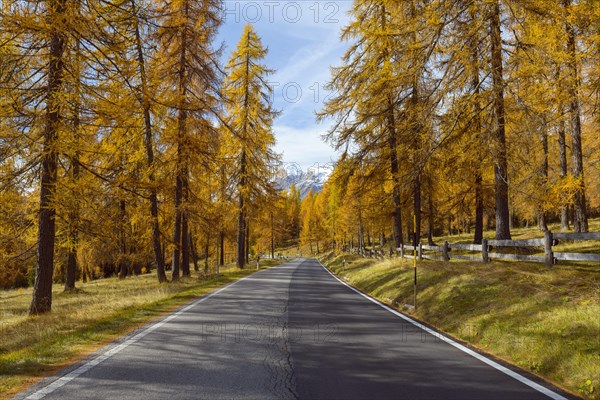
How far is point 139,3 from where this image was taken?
11625 millimetres

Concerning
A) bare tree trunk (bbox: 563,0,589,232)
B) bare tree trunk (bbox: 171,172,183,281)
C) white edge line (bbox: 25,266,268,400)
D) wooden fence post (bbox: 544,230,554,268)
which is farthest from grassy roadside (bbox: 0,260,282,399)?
bare tree trunk (bbox: 563,0,589,232)

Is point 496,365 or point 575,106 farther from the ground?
point 575,106

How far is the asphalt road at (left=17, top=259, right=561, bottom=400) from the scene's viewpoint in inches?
185

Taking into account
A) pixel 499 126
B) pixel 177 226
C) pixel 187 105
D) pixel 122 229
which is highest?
pixel 187 105

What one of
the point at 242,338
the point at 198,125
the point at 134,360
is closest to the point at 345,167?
the point at 198,125

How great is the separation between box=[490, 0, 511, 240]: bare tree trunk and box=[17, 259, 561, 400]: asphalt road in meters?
5.58

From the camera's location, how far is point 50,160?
1102 cm

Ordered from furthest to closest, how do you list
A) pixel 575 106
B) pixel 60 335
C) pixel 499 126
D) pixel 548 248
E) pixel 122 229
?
pixel 122 229, pixel 575 106, pixel 499 126, pixel 548 248, pixel 60 335

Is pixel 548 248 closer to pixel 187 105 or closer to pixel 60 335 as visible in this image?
pixel 60 335

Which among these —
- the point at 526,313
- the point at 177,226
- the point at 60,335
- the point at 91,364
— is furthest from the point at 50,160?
the point at 526,313

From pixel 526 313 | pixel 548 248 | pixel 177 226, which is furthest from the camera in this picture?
pixel 177 226

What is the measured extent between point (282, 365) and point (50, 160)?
28.3ft

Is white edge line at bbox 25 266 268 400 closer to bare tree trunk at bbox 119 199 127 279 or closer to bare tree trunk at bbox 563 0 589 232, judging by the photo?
bare tree trunk at bbox 119 199 127 279

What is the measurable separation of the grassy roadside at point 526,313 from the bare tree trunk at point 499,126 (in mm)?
1969
